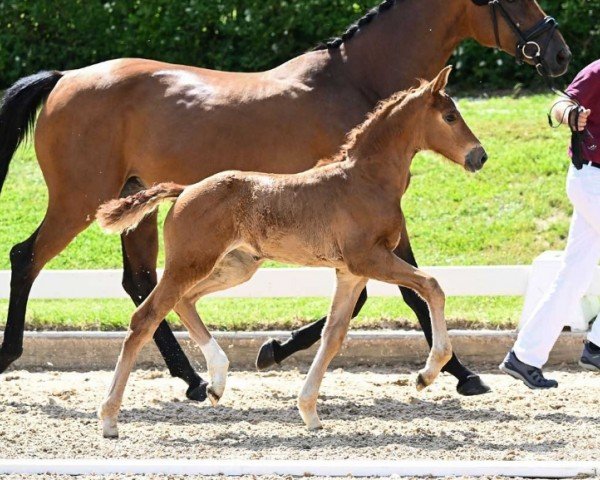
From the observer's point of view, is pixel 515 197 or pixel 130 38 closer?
pixel 515 197

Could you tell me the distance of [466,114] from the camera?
1191 cm

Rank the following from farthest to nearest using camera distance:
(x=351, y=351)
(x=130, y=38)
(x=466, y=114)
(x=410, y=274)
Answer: (x=130, y=38)
(x=466, y=114)
(x=351, y=351)
(x=410, y=274)

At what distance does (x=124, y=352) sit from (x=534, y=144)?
20.4 ft

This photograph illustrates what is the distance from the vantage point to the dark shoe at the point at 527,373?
6.66m

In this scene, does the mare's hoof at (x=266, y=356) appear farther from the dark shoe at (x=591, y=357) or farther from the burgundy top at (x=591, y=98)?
the burgundy top at (x=591, y=98)

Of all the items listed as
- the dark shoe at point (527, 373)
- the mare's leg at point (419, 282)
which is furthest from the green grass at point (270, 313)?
the mare's leg at point (419, 282)

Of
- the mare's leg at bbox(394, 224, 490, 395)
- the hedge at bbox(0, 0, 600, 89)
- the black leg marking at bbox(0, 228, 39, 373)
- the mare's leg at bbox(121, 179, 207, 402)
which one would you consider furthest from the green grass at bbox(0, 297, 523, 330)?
the hedge at bbox(0, 0, 600, 89)

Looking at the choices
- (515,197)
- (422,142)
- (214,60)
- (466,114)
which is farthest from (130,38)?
(422,142)

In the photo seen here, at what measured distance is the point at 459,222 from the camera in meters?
10.5

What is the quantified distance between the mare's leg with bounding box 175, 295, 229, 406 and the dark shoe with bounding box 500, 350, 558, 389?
5.07 feet

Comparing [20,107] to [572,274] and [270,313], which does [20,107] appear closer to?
[270,313]

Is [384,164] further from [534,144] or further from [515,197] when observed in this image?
[534,144]

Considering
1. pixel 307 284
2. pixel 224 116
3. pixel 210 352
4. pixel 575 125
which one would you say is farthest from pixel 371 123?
pixel 307 284

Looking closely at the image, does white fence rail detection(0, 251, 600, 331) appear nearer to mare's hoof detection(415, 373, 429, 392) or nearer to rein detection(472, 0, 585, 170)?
rein detection(472, 0, 585, 170)
